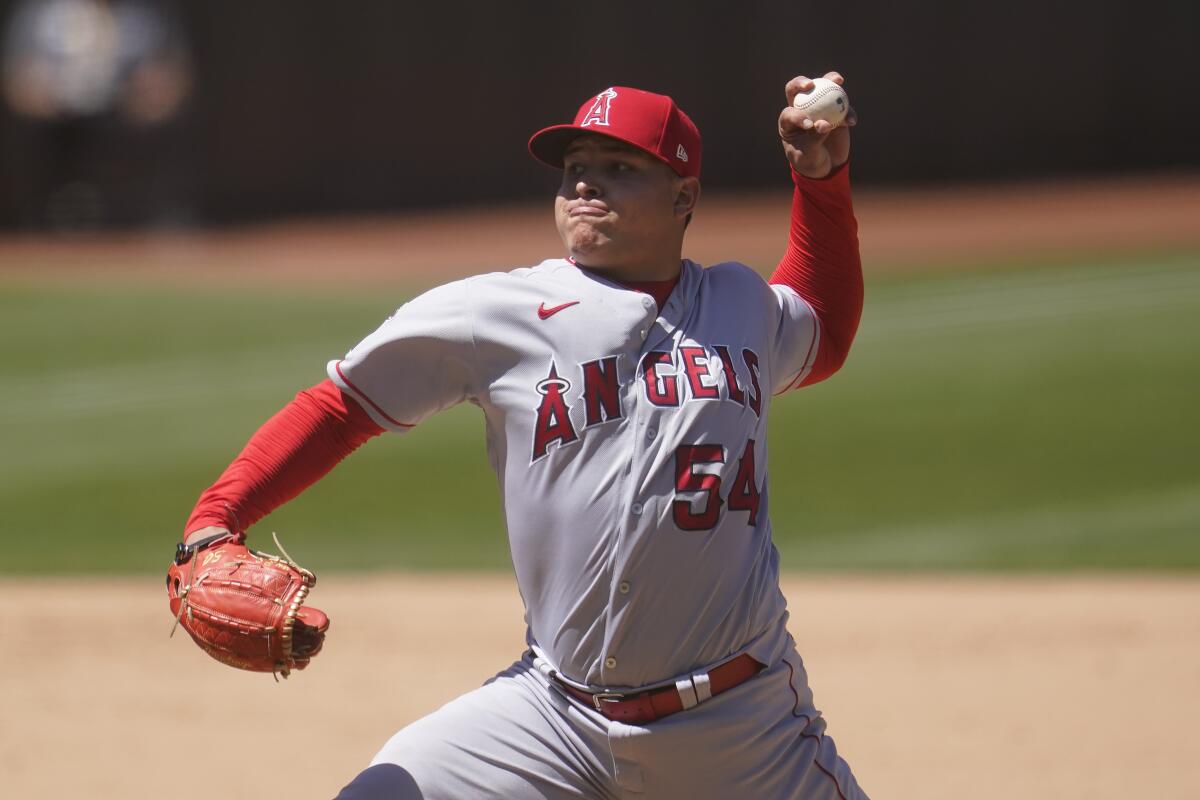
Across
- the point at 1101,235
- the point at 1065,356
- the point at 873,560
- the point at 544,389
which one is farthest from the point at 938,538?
the point at 1101,235

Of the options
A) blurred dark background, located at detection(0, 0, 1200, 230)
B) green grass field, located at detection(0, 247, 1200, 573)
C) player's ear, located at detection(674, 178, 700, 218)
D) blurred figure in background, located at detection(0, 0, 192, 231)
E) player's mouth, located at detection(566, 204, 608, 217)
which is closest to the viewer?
player's mouth, located at detection(566, 204, 608, 217)

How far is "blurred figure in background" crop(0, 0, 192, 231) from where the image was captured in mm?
17000

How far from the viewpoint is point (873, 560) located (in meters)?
7.66

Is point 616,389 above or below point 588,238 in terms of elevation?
below

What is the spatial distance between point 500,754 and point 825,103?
1.43 metres

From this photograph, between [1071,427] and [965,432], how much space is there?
0.60 metres

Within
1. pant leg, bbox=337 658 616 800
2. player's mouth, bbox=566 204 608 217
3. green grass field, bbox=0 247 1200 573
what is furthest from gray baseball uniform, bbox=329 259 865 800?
green grass field, bbox=0 247 1200 573

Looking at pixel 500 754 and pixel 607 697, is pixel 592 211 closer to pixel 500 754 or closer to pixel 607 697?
pixel 607 697

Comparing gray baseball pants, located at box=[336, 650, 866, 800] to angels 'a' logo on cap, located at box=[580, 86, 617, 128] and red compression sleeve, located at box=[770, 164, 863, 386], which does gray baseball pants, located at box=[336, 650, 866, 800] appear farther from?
angels 'a' logo on cap, located at box=[580, 86, 617, 128]

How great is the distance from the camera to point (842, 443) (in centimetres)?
959

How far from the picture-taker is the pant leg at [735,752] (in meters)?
3.01

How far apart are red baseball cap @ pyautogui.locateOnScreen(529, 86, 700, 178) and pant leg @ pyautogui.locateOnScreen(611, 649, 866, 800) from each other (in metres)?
1.00

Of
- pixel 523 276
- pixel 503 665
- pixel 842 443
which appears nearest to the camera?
pixel 523 276

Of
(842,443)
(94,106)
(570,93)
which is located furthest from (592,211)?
(570,93)
